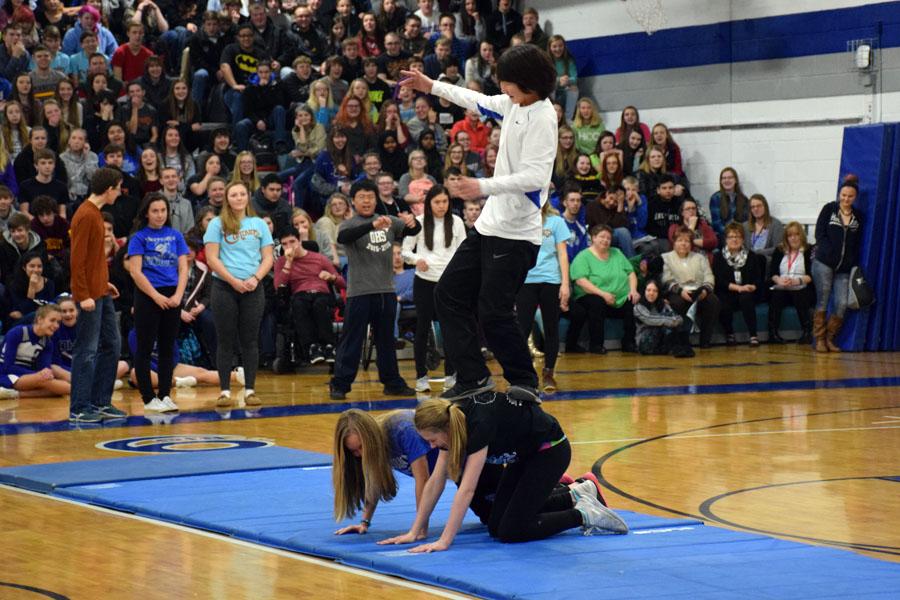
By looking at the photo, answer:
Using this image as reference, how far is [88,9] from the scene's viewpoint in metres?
17.6

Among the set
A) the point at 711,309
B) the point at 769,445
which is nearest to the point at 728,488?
the point at 769,445

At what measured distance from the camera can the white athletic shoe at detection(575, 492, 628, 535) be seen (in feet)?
19.6

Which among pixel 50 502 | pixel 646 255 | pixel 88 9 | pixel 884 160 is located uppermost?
pixel 88 9

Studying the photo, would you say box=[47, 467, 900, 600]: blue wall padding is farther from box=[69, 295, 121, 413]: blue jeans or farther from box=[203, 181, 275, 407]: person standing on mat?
box=[203, 181, 275, 407]: person standing on mat

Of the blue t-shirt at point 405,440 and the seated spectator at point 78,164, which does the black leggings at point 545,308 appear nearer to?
the seated spectator at point 78,164

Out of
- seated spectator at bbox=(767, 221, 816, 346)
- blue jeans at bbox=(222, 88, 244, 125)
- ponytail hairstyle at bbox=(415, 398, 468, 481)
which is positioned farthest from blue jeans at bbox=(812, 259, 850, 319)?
ponytail hairstyle at bbox=(415, 398, 468, 481)

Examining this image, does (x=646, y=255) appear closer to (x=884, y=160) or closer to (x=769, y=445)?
(x=884, y=160)

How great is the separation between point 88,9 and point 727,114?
27.8 ft

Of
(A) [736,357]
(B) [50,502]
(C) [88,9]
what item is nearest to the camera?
(B) [50,502]

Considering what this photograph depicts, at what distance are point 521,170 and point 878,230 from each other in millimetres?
9647

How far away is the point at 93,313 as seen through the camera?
32.5 ft

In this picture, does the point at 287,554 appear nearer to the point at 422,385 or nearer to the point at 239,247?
the point at 239,247

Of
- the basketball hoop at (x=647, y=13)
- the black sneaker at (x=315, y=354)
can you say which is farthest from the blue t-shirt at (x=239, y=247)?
the basketball hoop at (x=647, y=13)

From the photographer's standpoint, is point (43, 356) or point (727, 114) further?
point (727, 114)
